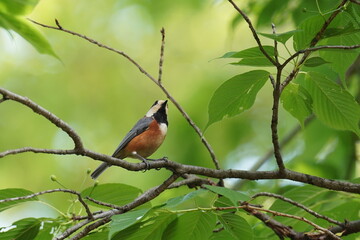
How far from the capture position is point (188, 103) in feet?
21.3

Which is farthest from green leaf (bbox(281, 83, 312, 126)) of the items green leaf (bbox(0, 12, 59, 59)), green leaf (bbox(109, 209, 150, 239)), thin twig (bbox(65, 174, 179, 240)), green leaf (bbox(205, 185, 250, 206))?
green leaf (bbox(0, 12, 59, 59))

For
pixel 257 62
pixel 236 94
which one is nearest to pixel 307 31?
pixel 257 62

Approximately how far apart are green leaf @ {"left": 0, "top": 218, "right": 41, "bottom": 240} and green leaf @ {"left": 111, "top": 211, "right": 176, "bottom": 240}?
44cm

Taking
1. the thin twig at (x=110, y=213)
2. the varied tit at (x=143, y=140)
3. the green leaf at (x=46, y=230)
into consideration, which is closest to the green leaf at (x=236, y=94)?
the thin twig at (x=110, y=213)

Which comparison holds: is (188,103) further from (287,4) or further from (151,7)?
(287,4)

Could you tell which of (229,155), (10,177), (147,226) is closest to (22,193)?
(147,226)

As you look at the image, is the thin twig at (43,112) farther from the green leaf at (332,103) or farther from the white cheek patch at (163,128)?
the white cheek patch at (163,128)

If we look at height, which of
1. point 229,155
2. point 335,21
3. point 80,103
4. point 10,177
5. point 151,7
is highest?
point 151,7

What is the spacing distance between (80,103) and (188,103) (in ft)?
7.14

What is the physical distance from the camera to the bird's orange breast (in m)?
4.92

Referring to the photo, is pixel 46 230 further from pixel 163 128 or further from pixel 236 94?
pixel 163 128

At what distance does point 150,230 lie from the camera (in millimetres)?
2326

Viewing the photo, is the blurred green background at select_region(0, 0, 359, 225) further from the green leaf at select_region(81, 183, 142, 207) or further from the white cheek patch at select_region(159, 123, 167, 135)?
the green leaf at select_region(81, 183, 142, 207)

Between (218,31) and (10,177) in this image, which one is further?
(218,31)
